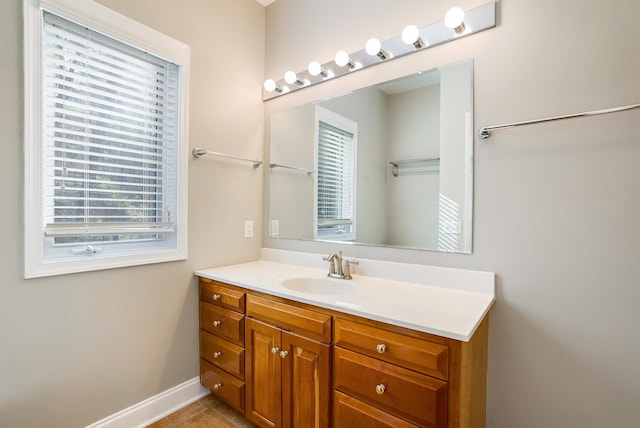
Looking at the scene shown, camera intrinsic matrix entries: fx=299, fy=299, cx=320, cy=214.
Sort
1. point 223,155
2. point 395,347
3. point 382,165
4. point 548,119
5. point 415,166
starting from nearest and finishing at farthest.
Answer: point 395,347 < point 548,119 < point 415,166 < point 382,165 < point 223,155

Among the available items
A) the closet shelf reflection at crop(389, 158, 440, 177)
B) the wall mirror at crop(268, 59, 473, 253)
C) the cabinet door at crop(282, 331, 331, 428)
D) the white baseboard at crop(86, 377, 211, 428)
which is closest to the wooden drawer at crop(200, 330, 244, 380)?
the white baseboard at crop(86, 377, 211, 428)

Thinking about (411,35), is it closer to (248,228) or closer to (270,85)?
(270,85)

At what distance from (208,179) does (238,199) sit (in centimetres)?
26

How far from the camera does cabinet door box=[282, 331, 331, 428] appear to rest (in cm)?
126

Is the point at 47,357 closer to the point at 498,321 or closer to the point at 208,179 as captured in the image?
the point at 208,179

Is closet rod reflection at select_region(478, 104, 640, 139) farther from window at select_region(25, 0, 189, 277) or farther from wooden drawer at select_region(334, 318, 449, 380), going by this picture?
window at select_region(25, 0, 189, 277)

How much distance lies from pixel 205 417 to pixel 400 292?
1.34 m

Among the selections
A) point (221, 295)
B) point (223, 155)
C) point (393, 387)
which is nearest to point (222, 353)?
point (221, 295)

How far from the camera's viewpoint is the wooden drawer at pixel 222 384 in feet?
5.29

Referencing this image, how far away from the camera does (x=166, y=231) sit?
1.73m

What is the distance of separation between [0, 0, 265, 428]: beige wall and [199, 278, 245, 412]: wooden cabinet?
0.33 feet

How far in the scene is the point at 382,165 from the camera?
5.59 feet

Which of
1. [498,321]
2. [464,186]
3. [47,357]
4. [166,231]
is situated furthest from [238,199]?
[498,321]

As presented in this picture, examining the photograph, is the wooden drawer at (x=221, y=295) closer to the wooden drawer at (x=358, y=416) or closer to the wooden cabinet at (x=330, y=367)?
the wooden cabinet at (x=330, y=367)
